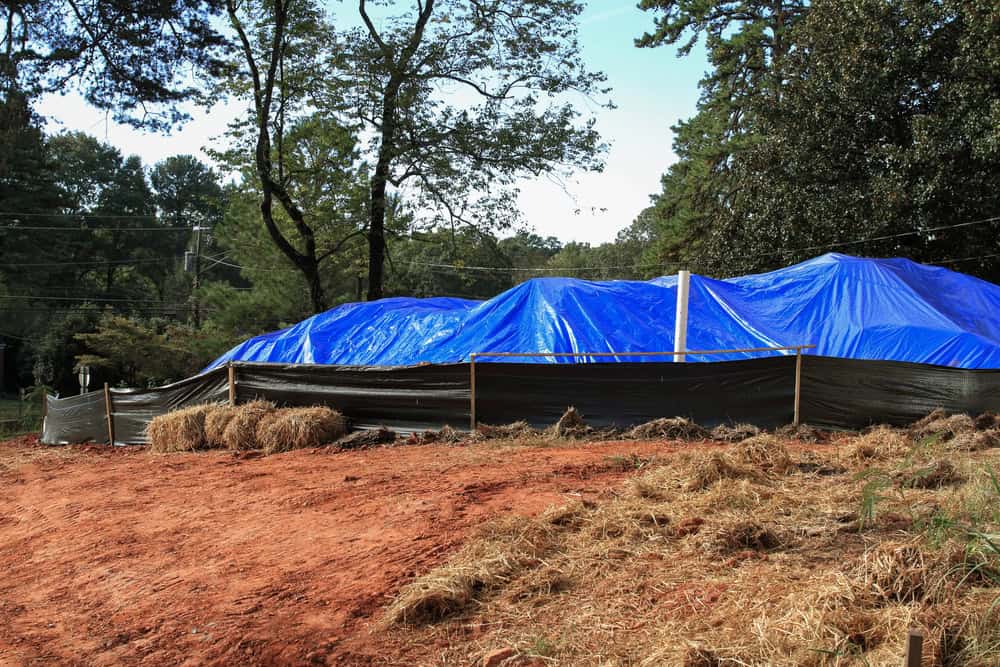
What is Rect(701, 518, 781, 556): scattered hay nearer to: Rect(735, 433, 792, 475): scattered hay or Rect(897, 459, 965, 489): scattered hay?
Rect(897, 459, 965, 489): scattered hay

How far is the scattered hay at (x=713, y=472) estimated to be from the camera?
5.54 m

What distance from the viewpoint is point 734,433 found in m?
9.23

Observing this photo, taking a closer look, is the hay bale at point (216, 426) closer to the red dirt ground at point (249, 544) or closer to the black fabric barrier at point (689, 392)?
the red dirt ground at point (249, 544)

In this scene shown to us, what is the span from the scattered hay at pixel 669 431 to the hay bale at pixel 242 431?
502 cm

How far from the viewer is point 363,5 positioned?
67.4 ft

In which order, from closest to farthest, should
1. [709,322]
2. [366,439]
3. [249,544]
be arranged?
[249,544] < [366,439] < [709,322]

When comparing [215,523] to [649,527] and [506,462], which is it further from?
[649,527]

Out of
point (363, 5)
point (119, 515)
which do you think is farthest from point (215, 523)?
point (363, 5)

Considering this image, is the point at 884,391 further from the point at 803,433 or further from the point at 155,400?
the point at 155,400

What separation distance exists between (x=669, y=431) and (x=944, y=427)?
3.10 m

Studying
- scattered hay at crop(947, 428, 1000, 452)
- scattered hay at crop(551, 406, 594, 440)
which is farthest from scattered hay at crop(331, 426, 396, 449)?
scattered hay at crop(947, 428, 1000, 452)

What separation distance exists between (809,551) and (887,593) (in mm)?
838

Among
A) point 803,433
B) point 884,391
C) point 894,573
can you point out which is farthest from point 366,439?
point 894,573

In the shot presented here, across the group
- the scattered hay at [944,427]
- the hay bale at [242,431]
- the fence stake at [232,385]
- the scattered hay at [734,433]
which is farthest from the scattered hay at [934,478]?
the fence stake at [232,385]
